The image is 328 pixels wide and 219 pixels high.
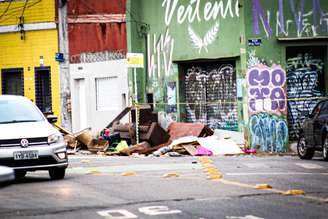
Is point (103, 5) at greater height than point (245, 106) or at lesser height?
greater

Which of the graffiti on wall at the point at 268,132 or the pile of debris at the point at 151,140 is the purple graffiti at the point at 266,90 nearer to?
the graffiti on wall at the point at 268,132

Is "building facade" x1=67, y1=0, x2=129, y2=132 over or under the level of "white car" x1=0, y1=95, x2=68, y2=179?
over

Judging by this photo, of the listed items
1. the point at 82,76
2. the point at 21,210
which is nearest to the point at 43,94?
the point at 82,76

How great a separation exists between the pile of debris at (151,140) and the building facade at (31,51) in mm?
6152

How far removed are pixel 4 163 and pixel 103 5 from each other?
20590 millimetres

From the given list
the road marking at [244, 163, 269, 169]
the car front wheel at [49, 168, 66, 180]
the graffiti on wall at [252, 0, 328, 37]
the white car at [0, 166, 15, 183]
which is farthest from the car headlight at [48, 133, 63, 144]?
the graffiti on wall at [252, 0, 328, 37]

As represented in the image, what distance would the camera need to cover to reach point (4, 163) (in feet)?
49.5

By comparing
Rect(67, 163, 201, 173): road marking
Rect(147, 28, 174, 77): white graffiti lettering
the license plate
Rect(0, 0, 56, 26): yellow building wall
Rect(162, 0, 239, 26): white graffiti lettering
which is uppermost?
Rect(0, 0, 56, 26): yellow building wall

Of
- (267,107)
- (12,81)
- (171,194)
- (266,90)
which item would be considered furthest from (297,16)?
(171,194)

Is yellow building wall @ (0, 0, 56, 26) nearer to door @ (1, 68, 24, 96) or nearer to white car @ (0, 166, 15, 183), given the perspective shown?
door @ (1, 68, 24, 96)

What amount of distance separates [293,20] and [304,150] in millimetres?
6668

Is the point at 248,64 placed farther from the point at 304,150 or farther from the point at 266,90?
the point at 304,150

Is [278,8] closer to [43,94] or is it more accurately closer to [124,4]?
[124,4]

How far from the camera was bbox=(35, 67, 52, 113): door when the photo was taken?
3681 cm
